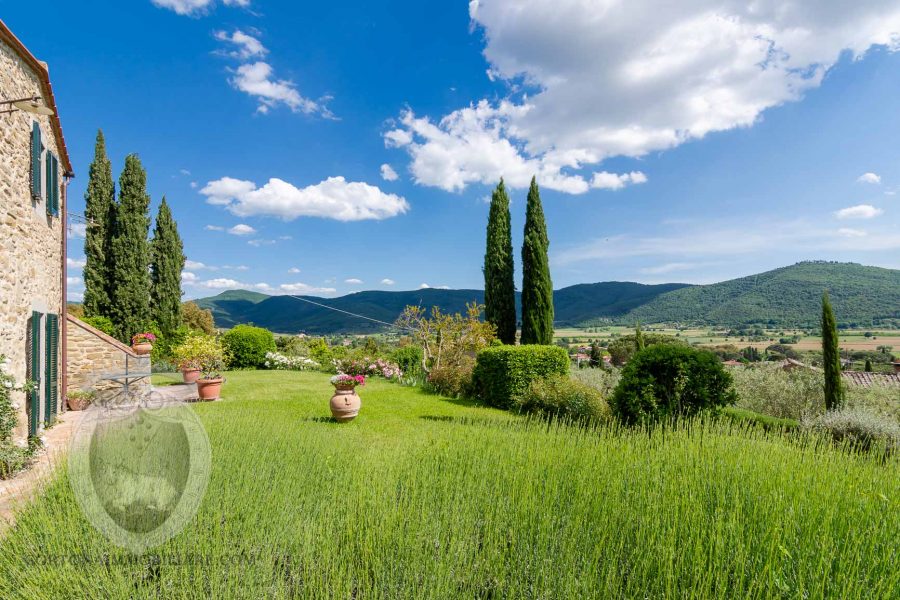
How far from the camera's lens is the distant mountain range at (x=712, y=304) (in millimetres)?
47750

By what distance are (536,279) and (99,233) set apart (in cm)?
1924

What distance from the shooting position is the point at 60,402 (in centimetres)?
970

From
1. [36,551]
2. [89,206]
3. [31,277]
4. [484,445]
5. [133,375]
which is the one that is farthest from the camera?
[89,206]

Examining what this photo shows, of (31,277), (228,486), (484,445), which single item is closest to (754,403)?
(484,445)

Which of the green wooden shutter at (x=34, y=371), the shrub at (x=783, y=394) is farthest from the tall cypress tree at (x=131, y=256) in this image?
the shrub at (x=783, y=394)

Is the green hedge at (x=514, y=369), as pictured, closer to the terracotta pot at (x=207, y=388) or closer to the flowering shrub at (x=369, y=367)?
the flowering shrub at (x=369, y=367)

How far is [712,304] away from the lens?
188 feet

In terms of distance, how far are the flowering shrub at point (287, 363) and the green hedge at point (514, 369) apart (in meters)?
9.28

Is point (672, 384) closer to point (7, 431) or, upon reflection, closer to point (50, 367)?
point (7, 431)

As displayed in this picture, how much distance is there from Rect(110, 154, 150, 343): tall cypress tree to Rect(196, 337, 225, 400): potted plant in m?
4.39

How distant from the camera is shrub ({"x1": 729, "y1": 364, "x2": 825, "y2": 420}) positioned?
39.3 ft

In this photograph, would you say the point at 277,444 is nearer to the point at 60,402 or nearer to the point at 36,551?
the point at 36,551

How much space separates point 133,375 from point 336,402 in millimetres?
6338

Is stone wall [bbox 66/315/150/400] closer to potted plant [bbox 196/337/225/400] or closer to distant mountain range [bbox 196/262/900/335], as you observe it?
potted plant [bbox 196/337/225/400]
